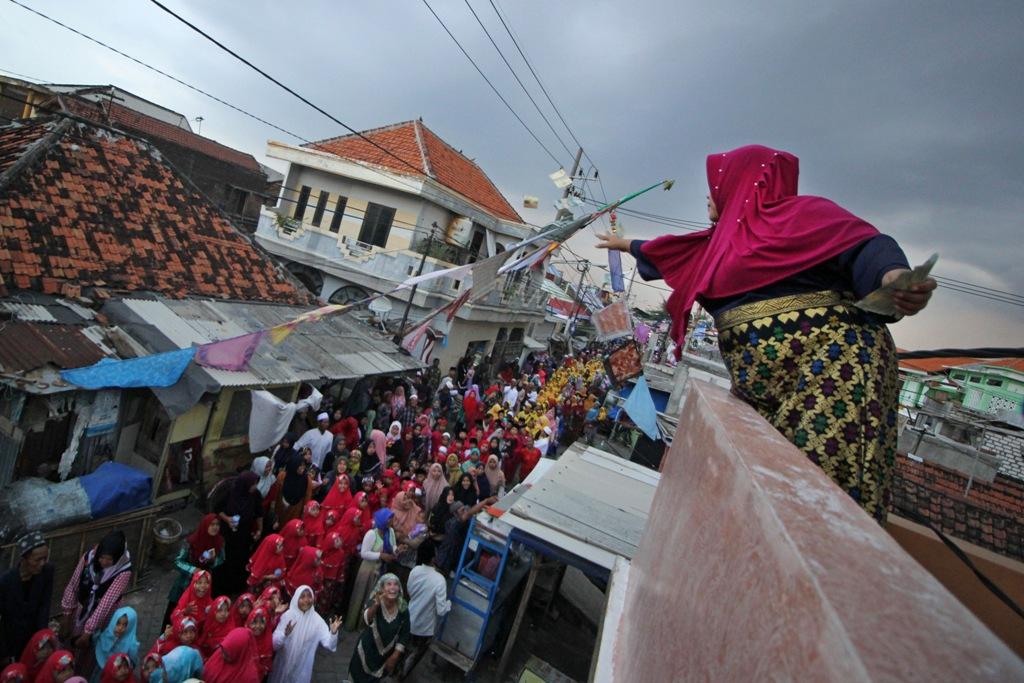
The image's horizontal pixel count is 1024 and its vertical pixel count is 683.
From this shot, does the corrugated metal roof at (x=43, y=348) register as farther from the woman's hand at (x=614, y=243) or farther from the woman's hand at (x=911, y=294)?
the woman's hand at (x=911, y=294)

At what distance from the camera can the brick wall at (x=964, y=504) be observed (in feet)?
30.1

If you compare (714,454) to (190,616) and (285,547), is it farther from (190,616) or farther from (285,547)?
(285,547)

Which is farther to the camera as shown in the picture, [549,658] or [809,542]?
[549,658]

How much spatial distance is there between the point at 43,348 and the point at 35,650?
3.80 m

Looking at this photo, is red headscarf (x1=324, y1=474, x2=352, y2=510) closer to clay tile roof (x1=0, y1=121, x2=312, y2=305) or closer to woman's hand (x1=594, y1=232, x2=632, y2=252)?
clay tile roof (x1=0, y1=121, x2=312, y2=305)

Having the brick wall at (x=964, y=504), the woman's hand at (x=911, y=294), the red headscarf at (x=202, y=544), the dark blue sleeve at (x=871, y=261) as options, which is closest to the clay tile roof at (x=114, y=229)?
the red headscarf at (x=202, y=544)

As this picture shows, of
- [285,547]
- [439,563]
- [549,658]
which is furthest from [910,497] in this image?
[285,547]

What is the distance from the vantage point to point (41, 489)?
5.88m

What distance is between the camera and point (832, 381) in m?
1.56

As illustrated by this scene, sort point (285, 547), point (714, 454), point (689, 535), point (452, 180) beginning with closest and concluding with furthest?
point (714, 454)
point (689, 535)
point (285, 547)
point (452, 180)

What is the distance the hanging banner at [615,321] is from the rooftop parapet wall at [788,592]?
43.7 ft

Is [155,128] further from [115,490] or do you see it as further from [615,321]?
[115,490]

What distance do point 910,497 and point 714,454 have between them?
10.9 metres

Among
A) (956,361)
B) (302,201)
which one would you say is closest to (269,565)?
(956,361)
